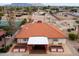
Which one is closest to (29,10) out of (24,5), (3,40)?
(24,5)

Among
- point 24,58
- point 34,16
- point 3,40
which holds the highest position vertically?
point 34,16

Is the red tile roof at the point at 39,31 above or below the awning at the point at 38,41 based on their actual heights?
above

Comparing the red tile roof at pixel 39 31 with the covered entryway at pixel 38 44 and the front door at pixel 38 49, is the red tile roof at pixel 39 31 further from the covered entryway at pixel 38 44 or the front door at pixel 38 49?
the front door at pixel 38 49

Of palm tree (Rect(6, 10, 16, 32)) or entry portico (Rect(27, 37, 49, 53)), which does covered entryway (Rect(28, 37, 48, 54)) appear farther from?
palm tree (Rect(6, 10, 16, 32))

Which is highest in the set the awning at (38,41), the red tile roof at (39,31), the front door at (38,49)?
the red tile roof at (39,31)

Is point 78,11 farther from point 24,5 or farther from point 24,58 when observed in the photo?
point 24,58

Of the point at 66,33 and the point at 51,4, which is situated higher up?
the point at 51,4

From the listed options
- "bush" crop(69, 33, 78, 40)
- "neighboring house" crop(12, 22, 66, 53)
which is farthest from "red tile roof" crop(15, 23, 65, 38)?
"bush" crop(69, 33, 78, 40)

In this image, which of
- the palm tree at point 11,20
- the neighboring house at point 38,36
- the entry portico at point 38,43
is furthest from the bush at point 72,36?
the palm tree at point 11,20

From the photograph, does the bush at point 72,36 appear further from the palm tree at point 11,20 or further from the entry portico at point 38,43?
the palm tree at point 11,20
